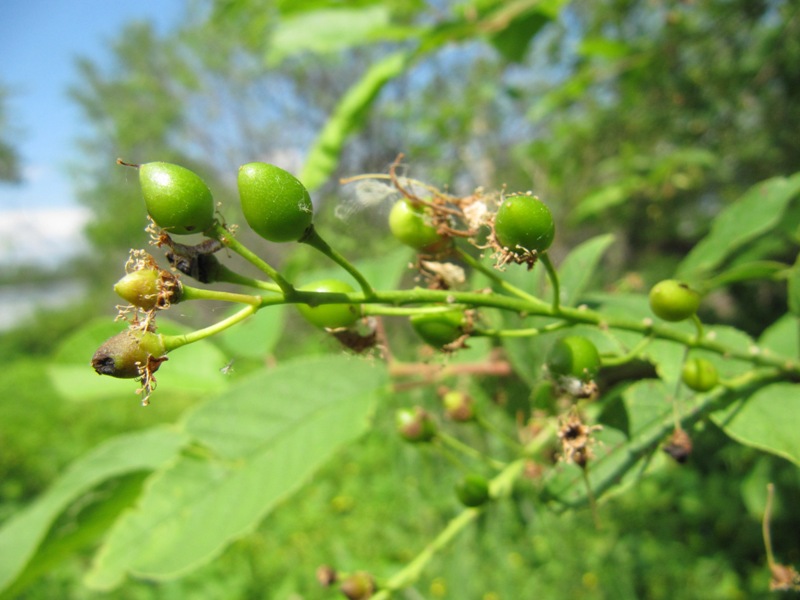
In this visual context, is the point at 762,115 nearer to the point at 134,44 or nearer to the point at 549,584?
the point at 549,584

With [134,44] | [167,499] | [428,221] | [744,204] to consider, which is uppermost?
[134,44]

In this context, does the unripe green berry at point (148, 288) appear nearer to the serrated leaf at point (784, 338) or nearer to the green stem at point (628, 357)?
the green stem at point (628, 357)

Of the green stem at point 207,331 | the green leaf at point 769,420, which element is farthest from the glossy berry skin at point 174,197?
the green leaf at point 769,420

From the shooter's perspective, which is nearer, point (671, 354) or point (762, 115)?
point (671, 354)

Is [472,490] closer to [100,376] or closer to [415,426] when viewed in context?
[415,426]

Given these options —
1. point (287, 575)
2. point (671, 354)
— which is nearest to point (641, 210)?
point (671, 354)

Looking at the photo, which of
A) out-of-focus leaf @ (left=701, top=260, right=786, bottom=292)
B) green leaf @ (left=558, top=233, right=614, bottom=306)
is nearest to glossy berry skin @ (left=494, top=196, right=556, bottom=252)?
green leaf @ (left=558, top=233, right=614, bottom=306)
